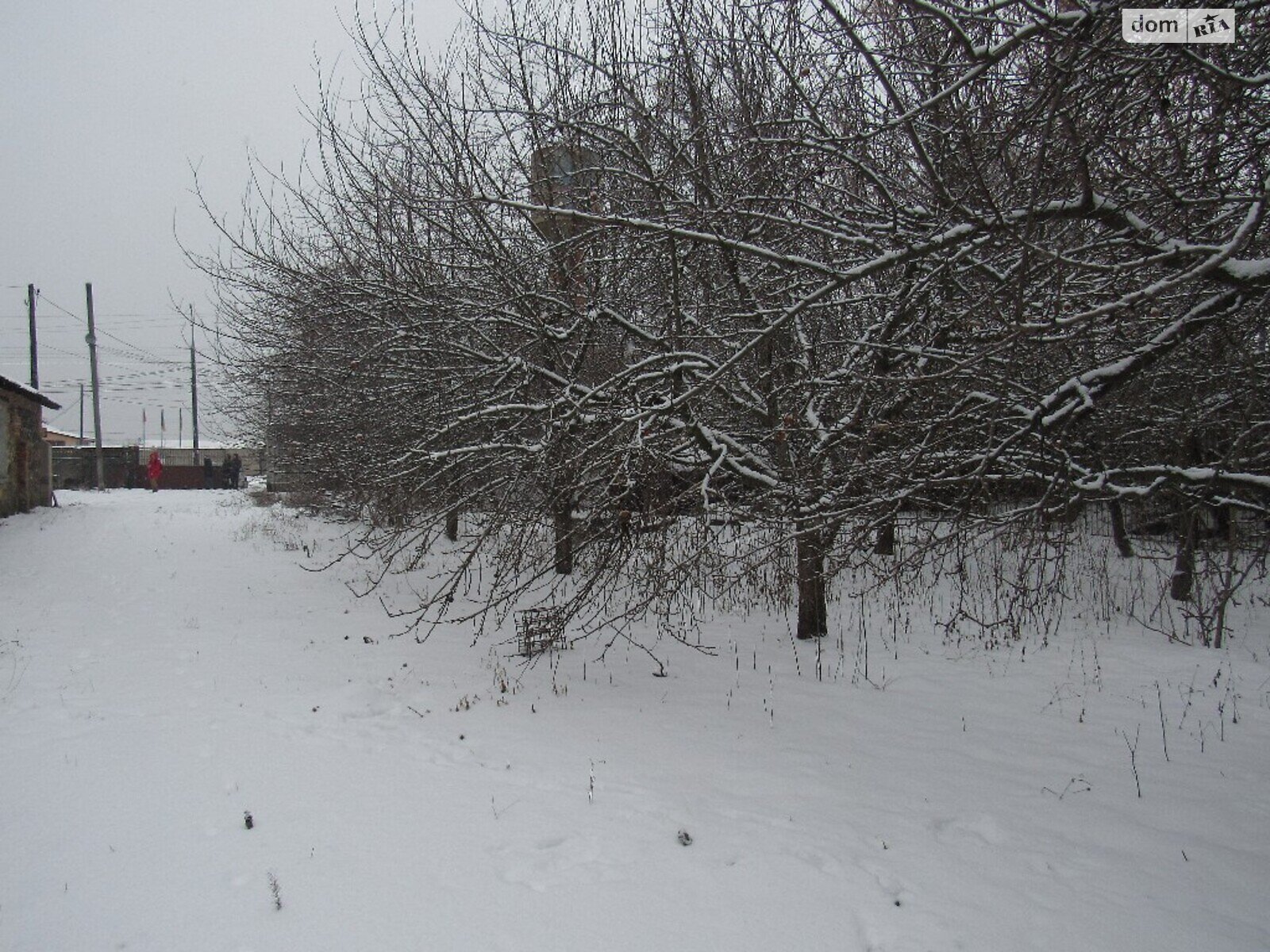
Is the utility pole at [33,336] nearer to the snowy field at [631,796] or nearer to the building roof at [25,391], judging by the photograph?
the building roof at [25,391]

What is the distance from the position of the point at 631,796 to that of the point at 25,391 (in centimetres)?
2052

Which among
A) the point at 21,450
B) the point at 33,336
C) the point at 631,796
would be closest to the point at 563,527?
the point at 631,796

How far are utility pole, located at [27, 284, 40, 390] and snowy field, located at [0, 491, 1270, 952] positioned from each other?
2641 cm

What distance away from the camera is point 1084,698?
19.2 feet

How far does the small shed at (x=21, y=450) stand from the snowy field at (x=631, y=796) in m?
12.6

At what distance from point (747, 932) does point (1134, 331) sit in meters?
3.51

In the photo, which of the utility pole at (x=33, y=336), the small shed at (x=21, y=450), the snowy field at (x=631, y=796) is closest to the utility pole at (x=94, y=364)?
the utility pole at (x=33, y=336)

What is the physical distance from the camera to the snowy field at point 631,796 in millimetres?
2973

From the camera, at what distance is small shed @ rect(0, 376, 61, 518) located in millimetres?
17219

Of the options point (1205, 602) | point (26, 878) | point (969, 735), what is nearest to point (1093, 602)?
point (1205, 602)

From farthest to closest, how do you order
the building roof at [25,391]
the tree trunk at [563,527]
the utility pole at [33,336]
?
1. the utility pole at [33,336]
2. the building roof at [25,391]
3. the tree trunk at [563,527]

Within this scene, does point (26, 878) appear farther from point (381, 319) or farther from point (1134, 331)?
point (1134, 331)

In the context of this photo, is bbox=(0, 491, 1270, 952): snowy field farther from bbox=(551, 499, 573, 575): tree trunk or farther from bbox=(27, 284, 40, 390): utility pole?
bbox=(27, 284, 40, 390): utility pole

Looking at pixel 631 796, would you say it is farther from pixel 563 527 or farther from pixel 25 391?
pixel 25 391
